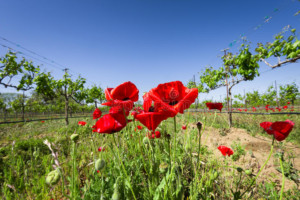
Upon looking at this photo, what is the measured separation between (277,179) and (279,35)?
3701 millimetres

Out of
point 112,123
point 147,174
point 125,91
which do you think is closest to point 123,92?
point 125,91

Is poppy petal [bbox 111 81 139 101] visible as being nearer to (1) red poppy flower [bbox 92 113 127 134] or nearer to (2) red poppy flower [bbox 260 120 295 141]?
(1) red poppy flower [bbox 92 113 127 134]

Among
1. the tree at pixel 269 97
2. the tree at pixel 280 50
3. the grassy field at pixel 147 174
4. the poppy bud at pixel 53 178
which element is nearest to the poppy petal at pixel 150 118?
the grassy field at pixel 147 174

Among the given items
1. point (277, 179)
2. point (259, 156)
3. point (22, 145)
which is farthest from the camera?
point (22, 145)

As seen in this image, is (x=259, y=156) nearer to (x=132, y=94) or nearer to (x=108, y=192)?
(x=108, y=192)

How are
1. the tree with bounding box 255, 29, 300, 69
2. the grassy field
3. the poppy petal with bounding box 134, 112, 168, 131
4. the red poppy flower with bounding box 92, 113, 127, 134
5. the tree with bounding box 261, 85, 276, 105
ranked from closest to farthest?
the poppy petal with bounding box 134, 112, 168, 131 → the red poppy flower with bounding box 92, 113, 127, 134 → the grassy field → the tree with bounding box 255, 29, 300, 69 → the tree with bounding box 261, 85, 276, 105

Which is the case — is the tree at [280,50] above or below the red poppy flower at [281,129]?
above

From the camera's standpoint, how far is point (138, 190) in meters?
0.99

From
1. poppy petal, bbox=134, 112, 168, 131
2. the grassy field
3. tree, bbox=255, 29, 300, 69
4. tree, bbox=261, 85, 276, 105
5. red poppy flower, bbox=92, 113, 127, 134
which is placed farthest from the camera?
tree, bbox=261, 85, 276, 105

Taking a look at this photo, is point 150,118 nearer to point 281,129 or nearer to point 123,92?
point 123,92

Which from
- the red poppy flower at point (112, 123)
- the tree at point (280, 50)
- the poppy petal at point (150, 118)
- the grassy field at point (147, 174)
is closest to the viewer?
the poppy petal at point (150, 118)

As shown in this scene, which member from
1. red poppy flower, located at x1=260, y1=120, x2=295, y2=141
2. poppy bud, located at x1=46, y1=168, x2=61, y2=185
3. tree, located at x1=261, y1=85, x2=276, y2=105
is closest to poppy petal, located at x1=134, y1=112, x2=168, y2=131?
poppy bud, located at x1=46, y1=168, x2=61, y2=185

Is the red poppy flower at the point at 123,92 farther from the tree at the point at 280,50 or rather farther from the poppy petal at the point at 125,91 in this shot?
the tree at the point at 280,50

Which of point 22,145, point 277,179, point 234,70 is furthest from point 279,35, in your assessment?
point 22,145
